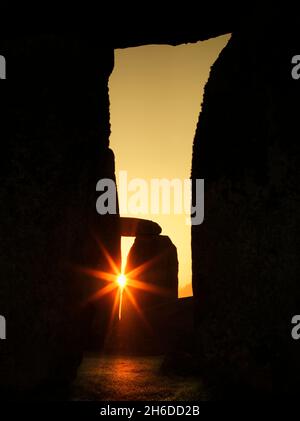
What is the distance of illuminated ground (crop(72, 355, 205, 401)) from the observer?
316cm

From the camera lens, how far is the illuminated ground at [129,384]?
10.4ft

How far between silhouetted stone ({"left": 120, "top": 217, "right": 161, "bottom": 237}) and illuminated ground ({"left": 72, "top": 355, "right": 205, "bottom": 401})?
7001 millimetres

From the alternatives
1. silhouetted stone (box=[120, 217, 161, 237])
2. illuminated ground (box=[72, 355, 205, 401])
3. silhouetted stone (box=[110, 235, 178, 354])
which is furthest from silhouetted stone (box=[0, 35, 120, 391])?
silhouetted stone (box=[120, 217, 161, 237])

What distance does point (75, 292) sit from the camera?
3703 mm

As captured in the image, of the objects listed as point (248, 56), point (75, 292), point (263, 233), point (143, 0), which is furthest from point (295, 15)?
point (75, 292)

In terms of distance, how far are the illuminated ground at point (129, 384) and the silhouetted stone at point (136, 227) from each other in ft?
23.0

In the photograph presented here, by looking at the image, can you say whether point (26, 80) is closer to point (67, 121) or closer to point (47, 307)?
point (67, 121)

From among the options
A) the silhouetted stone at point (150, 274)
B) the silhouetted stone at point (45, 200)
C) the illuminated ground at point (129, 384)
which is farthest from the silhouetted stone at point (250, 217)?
the silhouetted stone at point (150, 274)

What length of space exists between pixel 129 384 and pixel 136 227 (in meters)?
8.22

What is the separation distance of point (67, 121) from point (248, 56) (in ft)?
4.82

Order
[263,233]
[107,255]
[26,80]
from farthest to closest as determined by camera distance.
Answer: [107,255] < [26,80] < [263,233]

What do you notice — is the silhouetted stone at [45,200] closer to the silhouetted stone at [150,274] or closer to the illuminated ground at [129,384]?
the illuminated ground at [129,384]

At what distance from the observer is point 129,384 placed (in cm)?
357

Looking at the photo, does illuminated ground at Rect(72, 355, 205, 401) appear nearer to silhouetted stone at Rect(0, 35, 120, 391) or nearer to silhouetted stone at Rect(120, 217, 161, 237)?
silhouetted stone at Rect(0, 35, 120, 391)
